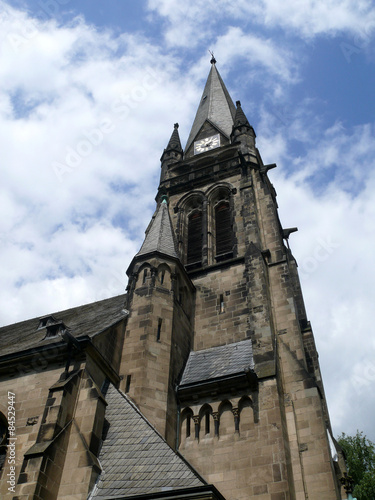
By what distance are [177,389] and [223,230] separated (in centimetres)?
921

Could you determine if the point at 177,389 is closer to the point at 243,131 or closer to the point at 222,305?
the point at 222,305

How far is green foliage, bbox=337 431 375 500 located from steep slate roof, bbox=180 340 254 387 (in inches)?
381

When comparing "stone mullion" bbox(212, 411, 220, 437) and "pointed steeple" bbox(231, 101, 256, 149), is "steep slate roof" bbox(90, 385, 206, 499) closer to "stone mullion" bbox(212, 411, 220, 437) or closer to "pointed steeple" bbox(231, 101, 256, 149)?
"stone mullion" bbox(212, 411, 220, 437)

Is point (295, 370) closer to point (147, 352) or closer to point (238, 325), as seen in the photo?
point (238, 325)

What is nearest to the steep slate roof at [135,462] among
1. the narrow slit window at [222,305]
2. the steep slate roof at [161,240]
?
the narrow slit window at [222,305]

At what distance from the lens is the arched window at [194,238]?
21.1 meters

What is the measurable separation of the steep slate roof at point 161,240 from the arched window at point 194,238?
6.75 feet

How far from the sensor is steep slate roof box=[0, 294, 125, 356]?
14.5m

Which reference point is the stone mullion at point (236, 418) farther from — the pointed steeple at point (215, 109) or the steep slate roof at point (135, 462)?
the pointed steeple at point (215, 109)

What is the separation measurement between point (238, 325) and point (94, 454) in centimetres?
706

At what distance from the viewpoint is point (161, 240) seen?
18234mm

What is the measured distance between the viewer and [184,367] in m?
15.4

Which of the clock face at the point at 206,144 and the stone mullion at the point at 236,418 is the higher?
the clock face at the point at 206,144

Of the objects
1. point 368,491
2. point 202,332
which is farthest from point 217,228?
point 368,491
